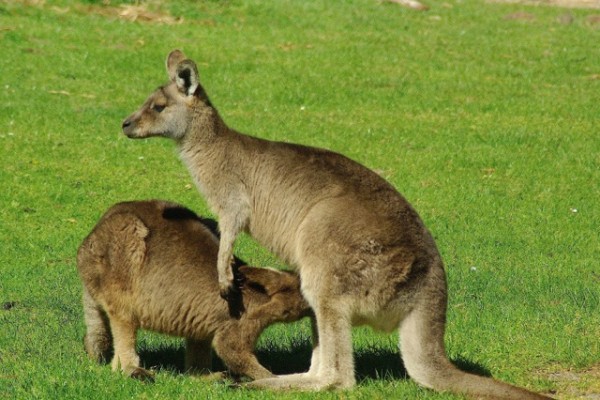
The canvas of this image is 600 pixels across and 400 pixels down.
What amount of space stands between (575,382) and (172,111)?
10.1 feet

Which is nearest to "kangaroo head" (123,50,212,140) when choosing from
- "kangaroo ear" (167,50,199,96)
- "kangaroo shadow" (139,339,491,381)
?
"kangaroo ear" (167,50,199,96)

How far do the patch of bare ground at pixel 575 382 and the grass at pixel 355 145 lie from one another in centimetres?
4

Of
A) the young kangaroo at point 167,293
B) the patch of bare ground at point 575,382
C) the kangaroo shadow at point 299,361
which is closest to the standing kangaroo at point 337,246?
the young kangaroo at point 167,293

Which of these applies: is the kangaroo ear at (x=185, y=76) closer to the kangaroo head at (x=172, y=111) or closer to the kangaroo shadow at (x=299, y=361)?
the kangaroo head at (x=172, y=111)

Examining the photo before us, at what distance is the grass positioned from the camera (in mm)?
7328

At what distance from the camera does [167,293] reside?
6.65 meters

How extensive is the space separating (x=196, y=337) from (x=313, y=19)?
1318 centimetres

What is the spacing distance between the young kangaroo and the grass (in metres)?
0.26

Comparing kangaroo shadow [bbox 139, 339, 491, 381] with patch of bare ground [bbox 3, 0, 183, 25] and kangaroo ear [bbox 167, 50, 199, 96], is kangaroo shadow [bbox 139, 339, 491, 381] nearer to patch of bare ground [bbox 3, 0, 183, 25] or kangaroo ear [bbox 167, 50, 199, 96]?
kangaroo ear [bbox 167, 50, 199, 96]

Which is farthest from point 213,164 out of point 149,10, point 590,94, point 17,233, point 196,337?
point 149,10

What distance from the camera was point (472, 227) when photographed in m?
11.0

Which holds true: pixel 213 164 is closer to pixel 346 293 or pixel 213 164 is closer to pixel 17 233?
pixel 346 293

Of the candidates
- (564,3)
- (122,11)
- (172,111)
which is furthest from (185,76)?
(564,3)

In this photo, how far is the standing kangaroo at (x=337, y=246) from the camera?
6.23 m
